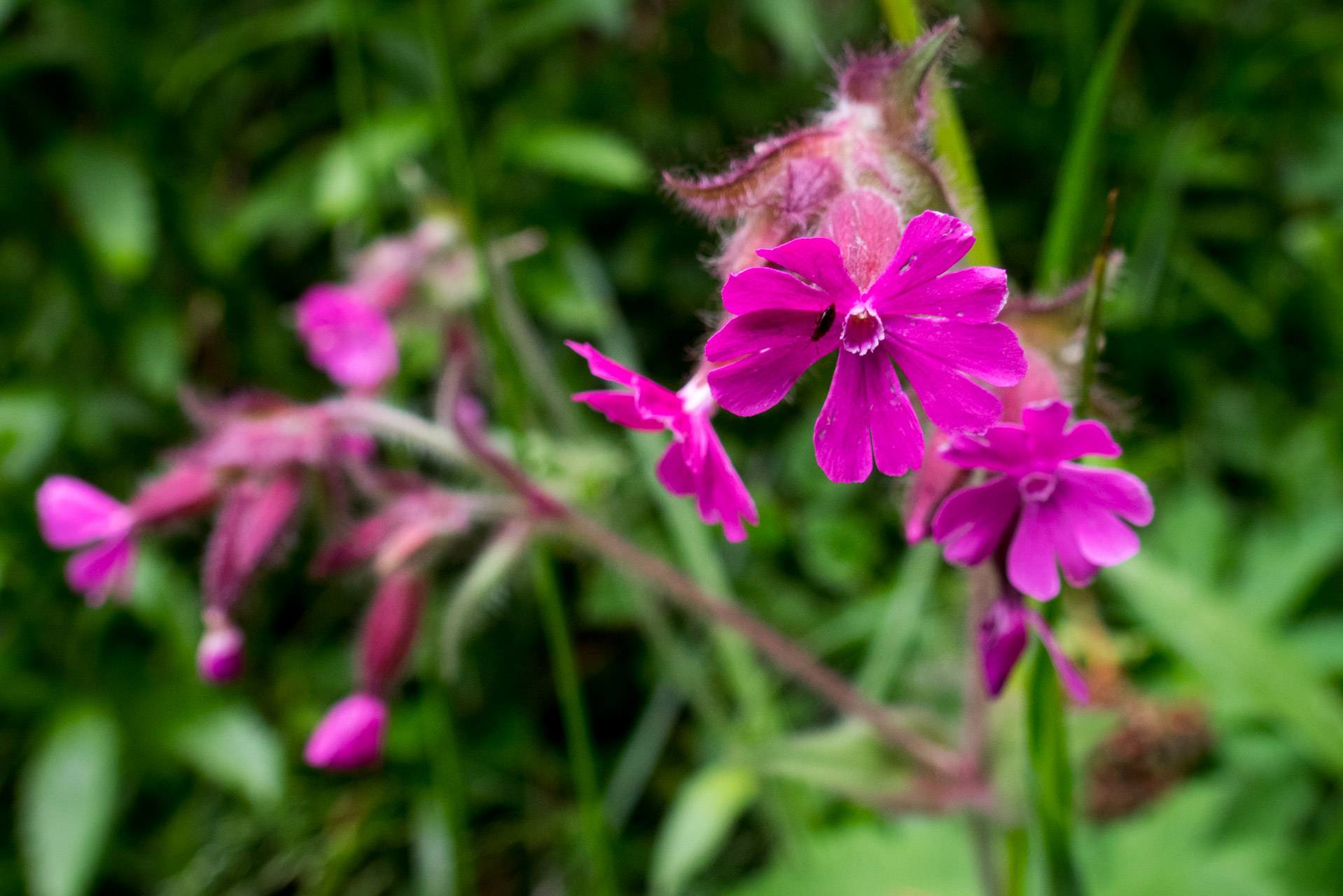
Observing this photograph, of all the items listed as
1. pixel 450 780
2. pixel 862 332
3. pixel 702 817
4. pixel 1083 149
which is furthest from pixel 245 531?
pixel 1083 149

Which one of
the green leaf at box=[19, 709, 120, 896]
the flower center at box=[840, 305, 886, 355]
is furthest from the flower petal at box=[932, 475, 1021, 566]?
the green leaf at box=[19, 709, 120, 896]

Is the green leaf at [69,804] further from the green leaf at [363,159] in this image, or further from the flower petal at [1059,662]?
the flower petal at [1059,662]

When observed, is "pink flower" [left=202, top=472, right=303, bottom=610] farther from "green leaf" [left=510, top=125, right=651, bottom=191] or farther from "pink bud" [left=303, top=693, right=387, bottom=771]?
"green leaf" [left=510, top=125, right=651, bottom=191]

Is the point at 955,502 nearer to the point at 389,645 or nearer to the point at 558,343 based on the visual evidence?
the point at 389,645

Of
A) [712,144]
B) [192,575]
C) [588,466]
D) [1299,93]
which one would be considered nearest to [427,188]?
[712,144]

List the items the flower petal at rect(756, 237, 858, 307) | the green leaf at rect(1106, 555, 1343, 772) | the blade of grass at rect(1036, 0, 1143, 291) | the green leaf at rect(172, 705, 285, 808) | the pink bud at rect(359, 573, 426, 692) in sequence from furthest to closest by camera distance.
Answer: the green leaf at rect(172, 705, 285, 808) < the pink bud at rect(359, 573, 426, 692) < the green leaf at rect(1106, 555, 1343, 772) < the blade of grass at rect(1036, 0, 1143, 291) < the flower petal at rect(756, 237, 858, 307)

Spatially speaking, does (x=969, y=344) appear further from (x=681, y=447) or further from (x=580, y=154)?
(x=580, y=154)
